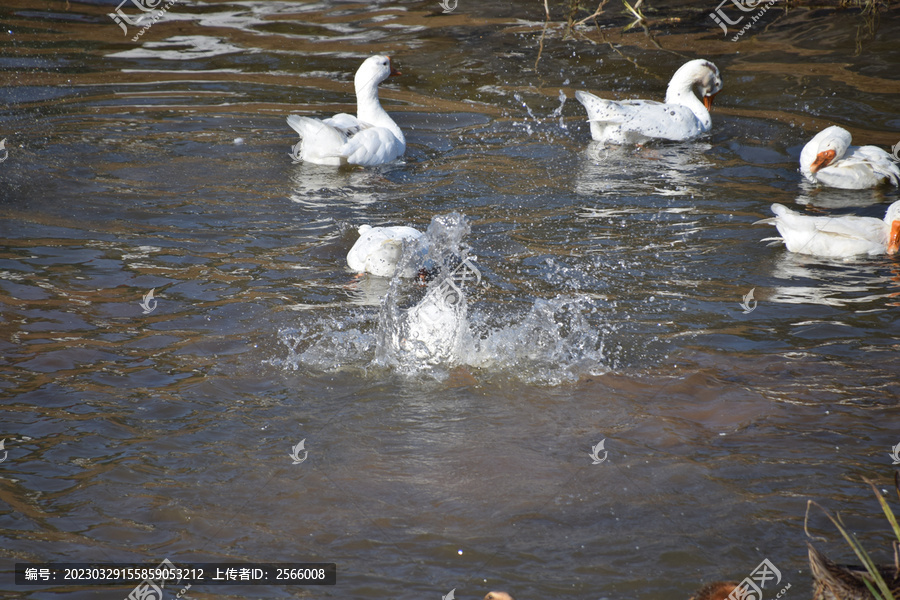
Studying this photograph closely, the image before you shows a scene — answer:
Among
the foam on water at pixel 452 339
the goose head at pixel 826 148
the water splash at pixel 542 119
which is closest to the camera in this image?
the foam on water at pixel 452 339

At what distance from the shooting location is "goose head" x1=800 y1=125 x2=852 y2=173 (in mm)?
7441

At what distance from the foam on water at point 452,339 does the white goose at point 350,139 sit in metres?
3.01

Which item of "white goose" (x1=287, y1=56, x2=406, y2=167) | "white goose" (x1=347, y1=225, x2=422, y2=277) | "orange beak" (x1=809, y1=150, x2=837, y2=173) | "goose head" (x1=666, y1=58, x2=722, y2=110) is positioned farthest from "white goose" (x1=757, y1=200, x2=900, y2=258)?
"white goose" (x1=287, y1=56, x2=406, y2=167)

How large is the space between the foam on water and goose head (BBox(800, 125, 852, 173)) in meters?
3.53

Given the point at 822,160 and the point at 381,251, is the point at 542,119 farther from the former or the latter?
the point at 381,251

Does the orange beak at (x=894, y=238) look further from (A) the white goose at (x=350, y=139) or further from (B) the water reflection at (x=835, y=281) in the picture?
(A) the white goose at (x=350, y=139)

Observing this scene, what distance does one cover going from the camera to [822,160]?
295 inches

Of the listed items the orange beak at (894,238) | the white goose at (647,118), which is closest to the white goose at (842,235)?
the orange beak at (894,238)

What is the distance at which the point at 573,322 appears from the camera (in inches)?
204

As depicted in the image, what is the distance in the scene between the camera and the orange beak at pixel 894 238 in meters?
6.25

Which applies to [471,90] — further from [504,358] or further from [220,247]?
[504,358]

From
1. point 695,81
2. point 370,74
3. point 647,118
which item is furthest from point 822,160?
point 370,74

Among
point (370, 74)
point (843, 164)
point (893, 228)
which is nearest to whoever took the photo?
point (893, 228)

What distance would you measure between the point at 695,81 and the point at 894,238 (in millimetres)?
3729
